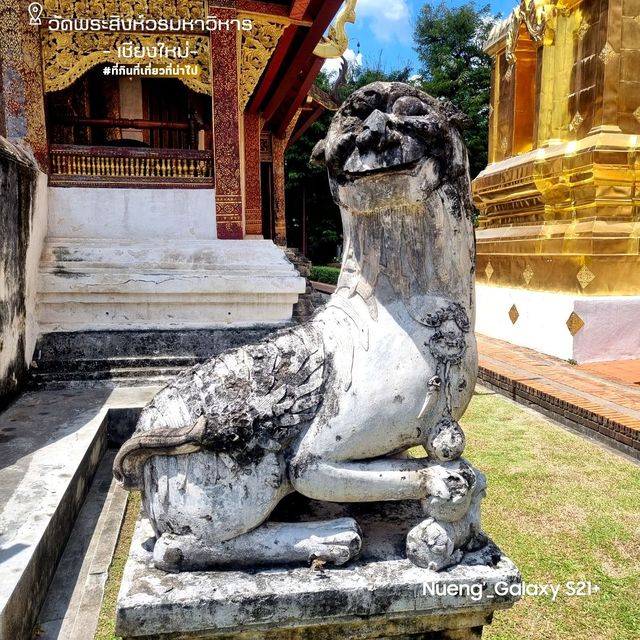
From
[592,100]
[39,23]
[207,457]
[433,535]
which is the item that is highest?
[39,23]

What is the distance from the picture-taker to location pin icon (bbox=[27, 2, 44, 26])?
5047 mm

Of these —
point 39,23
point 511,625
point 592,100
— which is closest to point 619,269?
point 592,100

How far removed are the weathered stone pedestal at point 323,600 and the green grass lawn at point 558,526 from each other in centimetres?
75

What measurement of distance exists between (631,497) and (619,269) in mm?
3215

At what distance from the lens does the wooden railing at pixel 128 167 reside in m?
5.29

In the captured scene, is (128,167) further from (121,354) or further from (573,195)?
(573,195)

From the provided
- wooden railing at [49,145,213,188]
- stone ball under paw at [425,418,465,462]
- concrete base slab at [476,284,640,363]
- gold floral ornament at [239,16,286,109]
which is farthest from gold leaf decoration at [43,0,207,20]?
stone ball under paw at [425,418,465,462]

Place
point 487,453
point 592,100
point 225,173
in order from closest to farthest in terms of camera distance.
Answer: point 487,453
point 225,173
point 592,100

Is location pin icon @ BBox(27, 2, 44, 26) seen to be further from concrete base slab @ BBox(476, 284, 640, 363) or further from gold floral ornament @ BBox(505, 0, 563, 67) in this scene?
concrete base slab @ BBox(476, 284, 640, 363)

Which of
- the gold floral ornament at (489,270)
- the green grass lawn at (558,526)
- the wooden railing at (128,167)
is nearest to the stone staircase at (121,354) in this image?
the wooden railing at (128,167)

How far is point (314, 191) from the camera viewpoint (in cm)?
2334

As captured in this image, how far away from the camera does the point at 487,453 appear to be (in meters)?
3.83

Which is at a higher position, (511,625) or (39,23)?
(39,23)

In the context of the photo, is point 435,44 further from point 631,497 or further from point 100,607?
point 100,607
